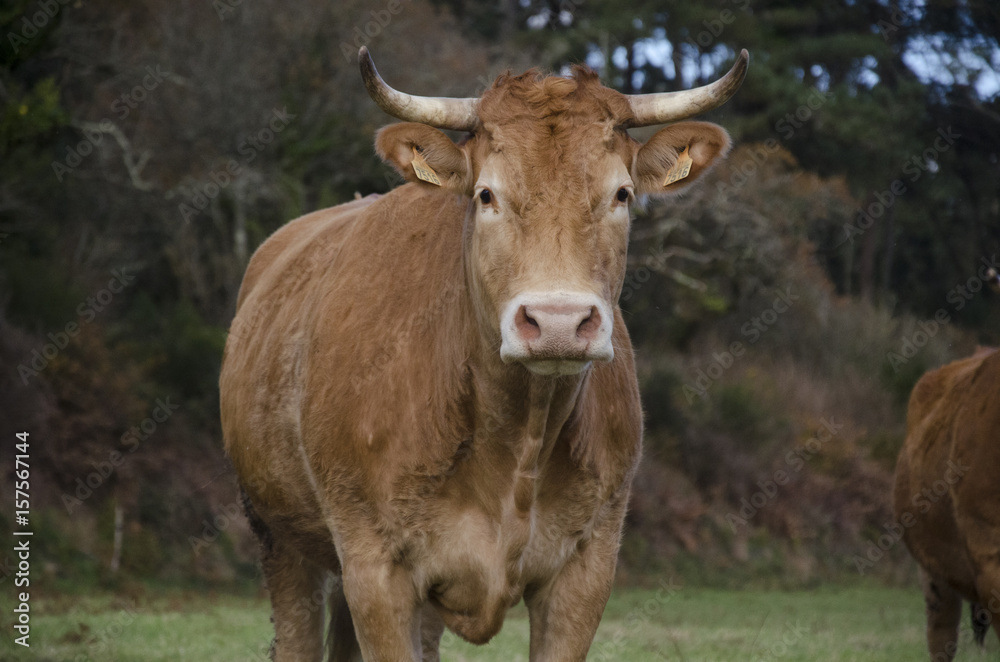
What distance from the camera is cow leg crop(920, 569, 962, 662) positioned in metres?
8.63

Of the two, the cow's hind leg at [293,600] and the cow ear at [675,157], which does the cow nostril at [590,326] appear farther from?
the cow's hind leg at [293,600]

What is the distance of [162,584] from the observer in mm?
13266

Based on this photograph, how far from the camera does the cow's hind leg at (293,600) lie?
5.71 m

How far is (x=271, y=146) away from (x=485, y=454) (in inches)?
634

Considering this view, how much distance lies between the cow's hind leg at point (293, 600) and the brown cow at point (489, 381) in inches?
50.1

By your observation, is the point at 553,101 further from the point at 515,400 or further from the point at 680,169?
the point at 515,400
